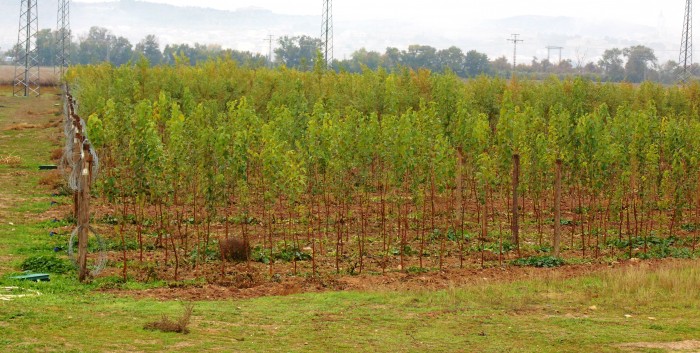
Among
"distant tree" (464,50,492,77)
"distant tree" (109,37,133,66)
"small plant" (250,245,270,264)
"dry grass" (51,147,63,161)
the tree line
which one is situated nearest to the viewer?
"small plant" (250,245,270,264)

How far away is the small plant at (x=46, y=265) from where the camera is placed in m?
16.3

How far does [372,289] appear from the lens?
51.3 feet

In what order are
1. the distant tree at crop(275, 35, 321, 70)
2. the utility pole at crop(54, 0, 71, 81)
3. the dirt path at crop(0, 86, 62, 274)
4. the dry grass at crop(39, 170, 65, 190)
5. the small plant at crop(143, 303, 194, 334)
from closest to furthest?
the small plant at crop(143, 303, 194, 334), the dirt path at crop(0, 86, 62, 274), the dry grass at crop(39, 170, 65, 190), the utility pole at crop(54, 0, 71, 81), the distant tree at crop(275, 35, 321, 70)

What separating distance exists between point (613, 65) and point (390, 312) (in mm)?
158557

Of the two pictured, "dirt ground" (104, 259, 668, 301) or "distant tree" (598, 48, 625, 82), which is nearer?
"dirt ground" (104, 259, 668, 301)

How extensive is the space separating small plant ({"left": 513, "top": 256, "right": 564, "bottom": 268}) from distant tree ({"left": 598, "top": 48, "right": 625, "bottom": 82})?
135858 mm

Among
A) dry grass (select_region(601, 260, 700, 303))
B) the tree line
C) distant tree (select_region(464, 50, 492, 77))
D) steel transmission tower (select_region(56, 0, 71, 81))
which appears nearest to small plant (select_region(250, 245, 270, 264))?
dry grass (select_region(601, 260, 700, 303))

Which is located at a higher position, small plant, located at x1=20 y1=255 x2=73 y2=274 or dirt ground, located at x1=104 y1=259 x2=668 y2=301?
small plant, located at x1=20 y1=255 x2=73 y2=274

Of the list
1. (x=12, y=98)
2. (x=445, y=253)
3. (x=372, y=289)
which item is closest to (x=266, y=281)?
(x=372, y=289)

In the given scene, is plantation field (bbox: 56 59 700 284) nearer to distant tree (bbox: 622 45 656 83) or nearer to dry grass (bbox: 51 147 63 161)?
dry grass (bbox: 51 147 63 161)

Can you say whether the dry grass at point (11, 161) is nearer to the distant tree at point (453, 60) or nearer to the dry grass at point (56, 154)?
the dry grass at point (56, 154)

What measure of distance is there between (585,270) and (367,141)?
693 cm

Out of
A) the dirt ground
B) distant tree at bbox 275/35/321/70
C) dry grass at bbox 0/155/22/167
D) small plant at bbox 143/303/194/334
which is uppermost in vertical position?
distant tree at bbox 275/35/321/70

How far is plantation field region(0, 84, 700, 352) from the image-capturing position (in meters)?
11.6
